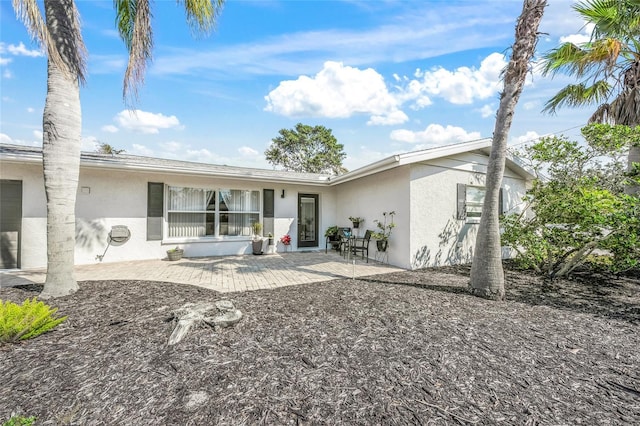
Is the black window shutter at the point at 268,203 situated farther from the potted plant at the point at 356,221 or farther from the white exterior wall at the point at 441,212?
the white exterior wall at the point at 441,212

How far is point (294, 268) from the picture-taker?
22.7 feet

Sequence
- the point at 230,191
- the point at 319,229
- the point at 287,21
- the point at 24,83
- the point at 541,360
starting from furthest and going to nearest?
the point at 319,229 → the point at 230,191 → the point at 287,21 → the point at 24,83 → the point at 541,360

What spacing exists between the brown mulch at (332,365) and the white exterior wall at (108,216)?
12.6 feet

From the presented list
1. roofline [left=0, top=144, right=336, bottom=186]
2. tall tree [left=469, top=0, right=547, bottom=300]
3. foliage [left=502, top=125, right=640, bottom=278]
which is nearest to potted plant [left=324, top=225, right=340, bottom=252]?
roofline [left=0, top=144, right=336, bottom=186]

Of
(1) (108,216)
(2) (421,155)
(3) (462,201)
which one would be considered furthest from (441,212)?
(1) (108,216)

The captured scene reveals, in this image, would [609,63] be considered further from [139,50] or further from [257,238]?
[257,238]

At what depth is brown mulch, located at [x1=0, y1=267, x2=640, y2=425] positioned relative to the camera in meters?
1.96

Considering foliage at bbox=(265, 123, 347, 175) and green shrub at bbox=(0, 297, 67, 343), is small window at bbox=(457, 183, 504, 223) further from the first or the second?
foliage at bbox=(265, 123, 347, 175)

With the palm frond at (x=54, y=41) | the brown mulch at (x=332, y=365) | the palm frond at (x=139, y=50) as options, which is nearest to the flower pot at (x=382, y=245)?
the brown mulch at (x=332, y=365)

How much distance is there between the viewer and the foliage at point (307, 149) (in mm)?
24328

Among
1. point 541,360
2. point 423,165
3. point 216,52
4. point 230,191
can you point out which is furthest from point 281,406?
point 216,52

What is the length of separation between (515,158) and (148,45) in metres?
9.48

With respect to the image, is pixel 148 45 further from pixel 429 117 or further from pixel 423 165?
pixel 429 117

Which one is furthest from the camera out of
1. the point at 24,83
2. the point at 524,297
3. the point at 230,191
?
the point at 230,191
